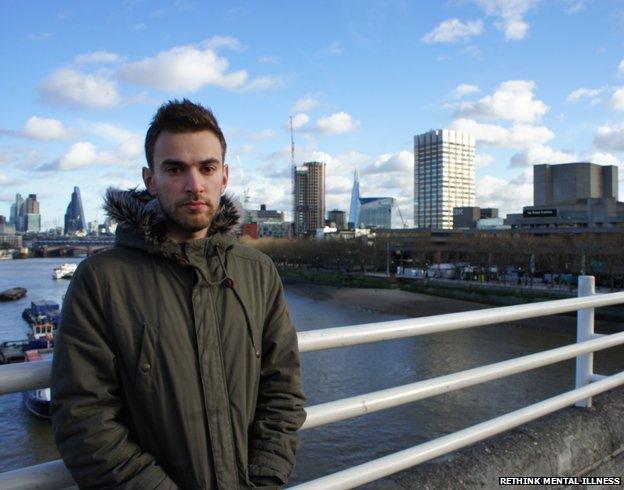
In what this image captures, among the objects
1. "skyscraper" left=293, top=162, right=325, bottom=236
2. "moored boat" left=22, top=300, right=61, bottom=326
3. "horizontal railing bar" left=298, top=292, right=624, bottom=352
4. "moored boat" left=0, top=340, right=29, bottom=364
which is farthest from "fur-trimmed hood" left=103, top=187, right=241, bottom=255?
"skyscraper" left=293, top=162, right=325, bottom=236

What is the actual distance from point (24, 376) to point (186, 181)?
0.59 m

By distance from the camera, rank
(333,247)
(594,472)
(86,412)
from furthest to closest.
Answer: (333,247), (594,472), (86,412)

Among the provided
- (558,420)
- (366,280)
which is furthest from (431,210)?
(558,420)

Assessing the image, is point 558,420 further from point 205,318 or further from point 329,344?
point 205,318

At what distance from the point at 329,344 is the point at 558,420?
162 cm

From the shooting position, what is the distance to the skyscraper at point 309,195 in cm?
17750

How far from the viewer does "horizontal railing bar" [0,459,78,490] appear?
1256 mm

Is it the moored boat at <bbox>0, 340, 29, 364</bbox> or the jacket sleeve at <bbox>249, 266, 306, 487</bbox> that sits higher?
the jacket sleeve at <bbox>249, 266, 306, 487</bbox>

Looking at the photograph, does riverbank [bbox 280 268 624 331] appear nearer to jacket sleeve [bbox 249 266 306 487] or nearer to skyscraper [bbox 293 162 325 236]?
jacket sleeve [bbox 249 266 306 487]

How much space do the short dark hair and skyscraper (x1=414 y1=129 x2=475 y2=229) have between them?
144m

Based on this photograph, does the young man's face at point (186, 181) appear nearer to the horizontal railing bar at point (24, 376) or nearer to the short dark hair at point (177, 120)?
the short dark hair at point (177, 120)

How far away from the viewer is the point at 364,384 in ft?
55.9

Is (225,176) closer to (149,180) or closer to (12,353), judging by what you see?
(149,180)

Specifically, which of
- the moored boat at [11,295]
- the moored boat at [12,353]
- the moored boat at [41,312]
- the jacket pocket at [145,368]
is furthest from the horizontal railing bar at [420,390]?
the moored boat at [11,295]
